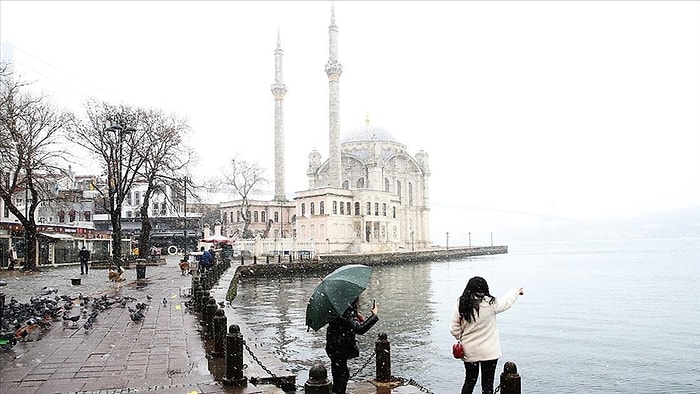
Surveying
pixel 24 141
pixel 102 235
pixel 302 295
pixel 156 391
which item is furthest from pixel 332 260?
pixel 156 391

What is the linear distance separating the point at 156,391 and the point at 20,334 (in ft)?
14.9

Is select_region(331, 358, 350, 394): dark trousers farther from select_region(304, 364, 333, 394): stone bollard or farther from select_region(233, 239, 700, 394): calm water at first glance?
select_region(233, 239, 700, 394): calm water

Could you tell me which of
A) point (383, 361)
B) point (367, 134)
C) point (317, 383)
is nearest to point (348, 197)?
point (367, 134)

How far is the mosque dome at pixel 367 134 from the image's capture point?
83.4 meters

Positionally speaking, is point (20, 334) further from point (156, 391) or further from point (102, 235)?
point (102, 235)

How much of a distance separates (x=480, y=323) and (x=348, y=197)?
59576mm

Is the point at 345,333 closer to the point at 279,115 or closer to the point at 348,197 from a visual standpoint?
the point at 348,197

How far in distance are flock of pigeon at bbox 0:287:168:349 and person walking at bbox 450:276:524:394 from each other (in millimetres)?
7380

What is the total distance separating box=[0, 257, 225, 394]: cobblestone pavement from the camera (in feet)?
24.5

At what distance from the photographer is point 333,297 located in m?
6.34

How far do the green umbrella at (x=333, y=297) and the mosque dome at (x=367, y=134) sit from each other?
75686 millimetres

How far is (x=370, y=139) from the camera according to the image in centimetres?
8194

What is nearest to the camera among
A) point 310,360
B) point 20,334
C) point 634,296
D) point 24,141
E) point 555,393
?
point 20,334

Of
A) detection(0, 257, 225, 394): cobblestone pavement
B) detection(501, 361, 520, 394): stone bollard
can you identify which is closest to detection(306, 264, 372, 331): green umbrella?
detection(501, 361, 520, 394): stone bollard
